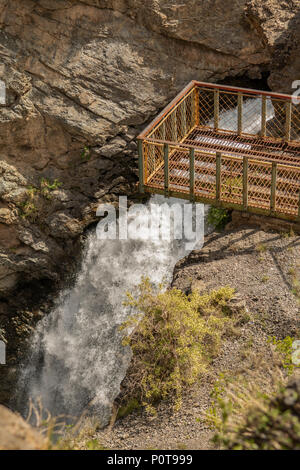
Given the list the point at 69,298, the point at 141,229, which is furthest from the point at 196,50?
the point at 69,298

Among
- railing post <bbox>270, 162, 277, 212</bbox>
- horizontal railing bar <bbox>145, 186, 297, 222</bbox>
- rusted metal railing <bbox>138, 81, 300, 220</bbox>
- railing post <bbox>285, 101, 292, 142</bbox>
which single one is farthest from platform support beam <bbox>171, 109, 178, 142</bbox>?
railing post <bbox>270, 162, 277, 212</bbox>

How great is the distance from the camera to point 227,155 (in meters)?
13.7

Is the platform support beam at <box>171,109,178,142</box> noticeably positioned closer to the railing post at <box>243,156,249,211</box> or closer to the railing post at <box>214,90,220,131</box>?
the railing post at <box>214,90,220,131</box>

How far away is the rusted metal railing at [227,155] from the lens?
13352mm

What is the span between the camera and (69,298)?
15.7m

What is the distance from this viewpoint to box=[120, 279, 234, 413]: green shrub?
36.8 ft

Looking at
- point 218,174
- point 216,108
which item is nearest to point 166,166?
point 218,174

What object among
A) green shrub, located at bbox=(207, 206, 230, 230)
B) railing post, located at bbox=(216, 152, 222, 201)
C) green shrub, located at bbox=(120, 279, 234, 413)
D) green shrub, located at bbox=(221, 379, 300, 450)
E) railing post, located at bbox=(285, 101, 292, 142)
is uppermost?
railing post, located at bbox=(285, 101, 292, 142)

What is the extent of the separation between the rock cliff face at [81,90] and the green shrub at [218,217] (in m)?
2.32

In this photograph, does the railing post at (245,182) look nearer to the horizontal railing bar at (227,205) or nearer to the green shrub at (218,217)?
the horizontal railing bar at (227,205)

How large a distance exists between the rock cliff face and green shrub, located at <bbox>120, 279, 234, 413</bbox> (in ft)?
15.2

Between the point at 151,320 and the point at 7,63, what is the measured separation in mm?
6680

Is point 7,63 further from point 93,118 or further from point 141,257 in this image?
point 141,257

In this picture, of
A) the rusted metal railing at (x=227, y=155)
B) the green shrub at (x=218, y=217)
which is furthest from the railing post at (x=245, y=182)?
the green shrub at (x=218, y=217)
